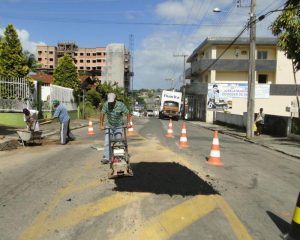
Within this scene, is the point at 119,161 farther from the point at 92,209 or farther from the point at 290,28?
the point at 290,28

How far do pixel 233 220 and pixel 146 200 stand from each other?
62.1 inches

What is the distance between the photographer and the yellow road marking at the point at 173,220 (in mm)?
6227

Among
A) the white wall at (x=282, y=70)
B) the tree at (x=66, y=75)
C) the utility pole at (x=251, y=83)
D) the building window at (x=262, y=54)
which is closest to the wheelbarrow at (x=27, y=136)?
the utility pole at (x=251, y=83)

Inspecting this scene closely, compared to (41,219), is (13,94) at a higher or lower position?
higher

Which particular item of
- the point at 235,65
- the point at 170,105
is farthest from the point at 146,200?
the point at 235,65

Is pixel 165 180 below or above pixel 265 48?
below

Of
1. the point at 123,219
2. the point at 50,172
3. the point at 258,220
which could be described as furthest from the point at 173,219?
the point at 50,172

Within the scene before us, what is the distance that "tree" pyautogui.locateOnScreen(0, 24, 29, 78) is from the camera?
35.8 metres

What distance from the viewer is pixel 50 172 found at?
11352 mm

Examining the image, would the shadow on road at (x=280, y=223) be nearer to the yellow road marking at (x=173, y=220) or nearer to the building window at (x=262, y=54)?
the yellow road marking at (x=173, y=220)

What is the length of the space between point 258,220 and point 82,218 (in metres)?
2.54

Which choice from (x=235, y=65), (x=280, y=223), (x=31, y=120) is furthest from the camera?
(x=235, y=65)

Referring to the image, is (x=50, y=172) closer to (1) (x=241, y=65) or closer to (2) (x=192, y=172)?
(2) (x=192, y=172)

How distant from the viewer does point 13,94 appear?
26.7 metres
